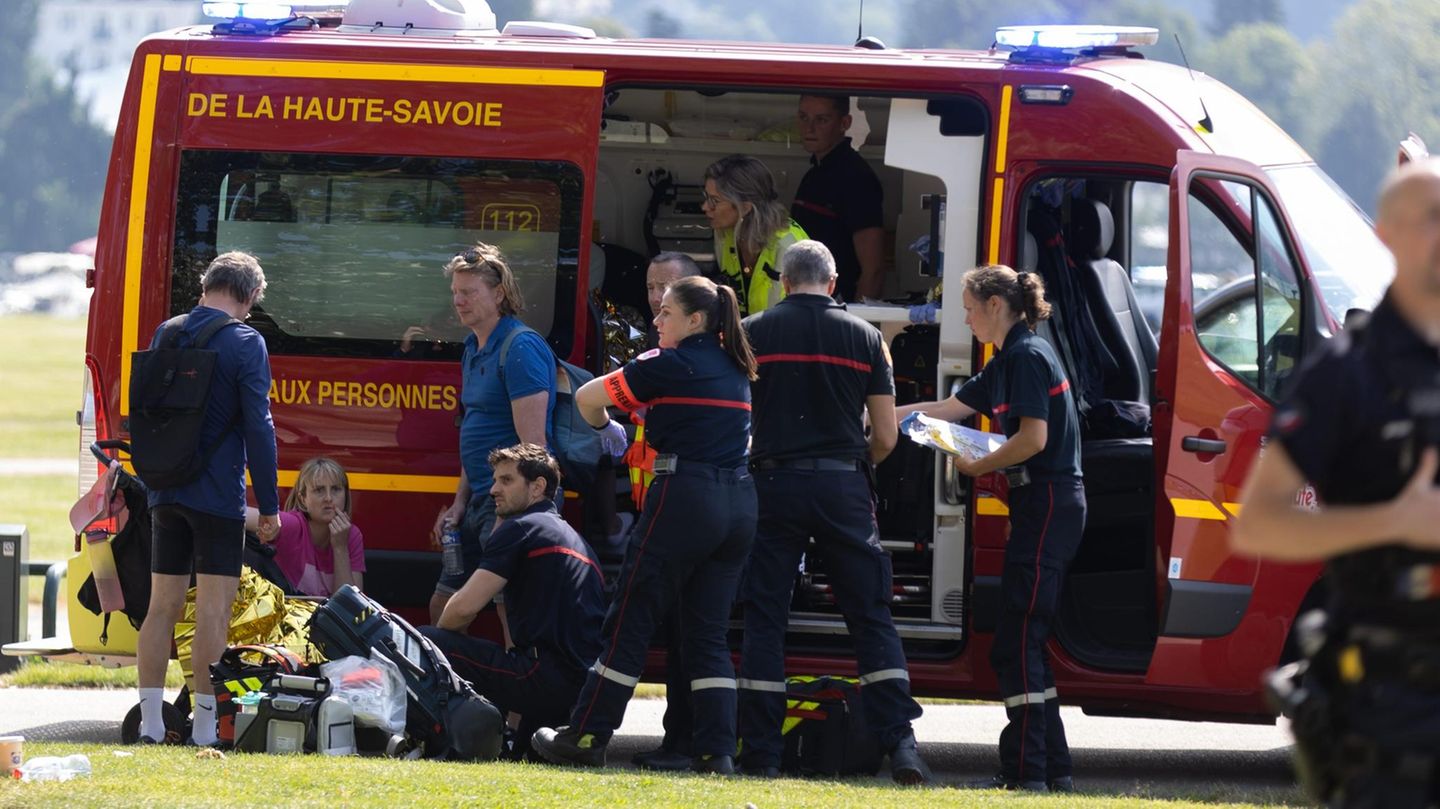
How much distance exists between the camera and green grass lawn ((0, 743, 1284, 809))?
548cm

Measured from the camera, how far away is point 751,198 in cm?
745

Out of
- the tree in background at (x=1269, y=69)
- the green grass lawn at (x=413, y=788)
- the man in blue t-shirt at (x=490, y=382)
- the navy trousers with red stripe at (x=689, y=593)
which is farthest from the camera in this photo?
the tree in background at (x=1269, y=69)

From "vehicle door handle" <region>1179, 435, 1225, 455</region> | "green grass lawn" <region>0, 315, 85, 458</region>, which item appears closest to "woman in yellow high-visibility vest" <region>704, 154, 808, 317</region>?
"vehicle door handle" <region>1179, 435, 1225, 455</region>

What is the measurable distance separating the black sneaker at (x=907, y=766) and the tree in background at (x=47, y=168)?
107854 millimetres

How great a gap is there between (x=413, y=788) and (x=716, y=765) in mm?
1225

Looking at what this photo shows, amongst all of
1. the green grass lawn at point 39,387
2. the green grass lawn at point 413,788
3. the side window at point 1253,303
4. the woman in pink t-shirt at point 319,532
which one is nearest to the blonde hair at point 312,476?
the woman in pink t-shirt at point 319,532

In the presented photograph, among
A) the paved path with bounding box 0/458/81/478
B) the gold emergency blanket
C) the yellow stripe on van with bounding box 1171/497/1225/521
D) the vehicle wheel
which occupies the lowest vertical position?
the paved path with bounding box 0/458/81/478

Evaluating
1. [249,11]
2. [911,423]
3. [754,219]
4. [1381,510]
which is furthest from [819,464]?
[1381,510]

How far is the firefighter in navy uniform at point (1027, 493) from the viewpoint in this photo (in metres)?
6.57

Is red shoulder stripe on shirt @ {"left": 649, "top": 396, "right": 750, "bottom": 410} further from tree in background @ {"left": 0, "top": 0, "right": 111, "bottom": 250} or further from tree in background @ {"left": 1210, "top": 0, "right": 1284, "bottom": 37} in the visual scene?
tree in background @ {"left": 1210, "top": 0, "right": 1284, "bottom": 37}

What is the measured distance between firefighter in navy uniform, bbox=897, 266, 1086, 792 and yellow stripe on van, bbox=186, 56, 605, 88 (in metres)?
1.67

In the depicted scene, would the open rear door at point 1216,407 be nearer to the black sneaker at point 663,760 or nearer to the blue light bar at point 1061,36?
the blue light bar at point 1061,36

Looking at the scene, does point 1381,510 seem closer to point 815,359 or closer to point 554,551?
point 815,359

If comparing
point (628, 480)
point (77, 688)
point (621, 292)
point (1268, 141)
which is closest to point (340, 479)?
point (628, 480)
